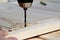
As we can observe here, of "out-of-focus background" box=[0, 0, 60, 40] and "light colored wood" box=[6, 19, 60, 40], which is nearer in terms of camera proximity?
"light colored wood" box=[6, 19, 60, 40]

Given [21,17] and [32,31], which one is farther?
[21,17]

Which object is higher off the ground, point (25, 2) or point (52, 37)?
point (25, 2)

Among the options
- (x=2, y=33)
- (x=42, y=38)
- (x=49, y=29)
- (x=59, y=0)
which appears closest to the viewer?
(x=2, y=33)

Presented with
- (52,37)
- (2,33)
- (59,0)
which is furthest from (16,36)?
(59,0)

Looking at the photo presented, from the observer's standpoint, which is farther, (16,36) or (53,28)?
(53,28)

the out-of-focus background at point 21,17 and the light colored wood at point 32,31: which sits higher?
Result: the light colored wood at point 32,31

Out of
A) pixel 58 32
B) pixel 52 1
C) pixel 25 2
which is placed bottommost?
pixel 52 1

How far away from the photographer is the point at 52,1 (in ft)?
9.09

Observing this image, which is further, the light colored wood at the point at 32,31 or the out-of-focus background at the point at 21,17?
the out-of-focus background at the point at 21,17

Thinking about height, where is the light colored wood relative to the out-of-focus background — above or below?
above

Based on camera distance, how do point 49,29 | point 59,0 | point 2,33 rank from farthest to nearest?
1. point 59,0
2. point 49,29
3. point 2,33

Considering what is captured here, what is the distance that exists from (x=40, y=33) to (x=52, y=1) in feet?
6.28

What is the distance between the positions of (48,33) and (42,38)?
0.31ft

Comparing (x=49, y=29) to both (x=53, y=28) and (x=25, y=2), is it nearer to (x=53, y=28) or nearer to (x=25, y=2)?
(x=53, y=28)
